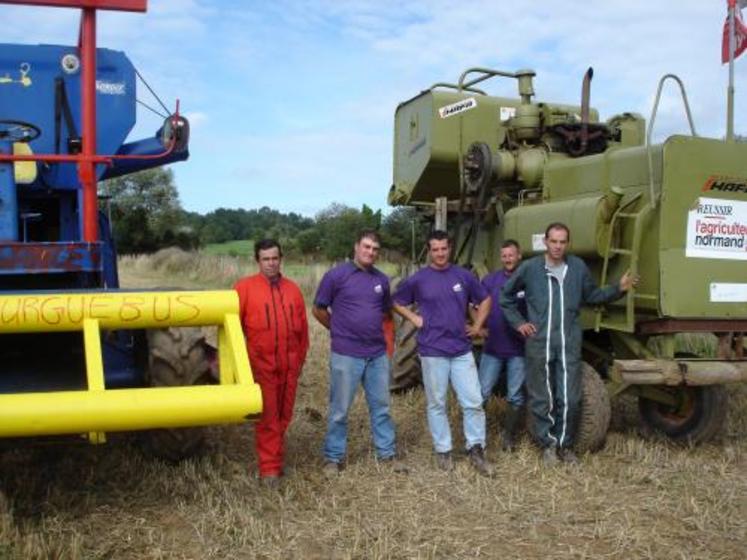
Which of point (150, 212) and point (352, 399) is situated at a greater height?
point (150, 212)

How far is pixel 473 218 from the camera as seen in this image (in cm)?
705

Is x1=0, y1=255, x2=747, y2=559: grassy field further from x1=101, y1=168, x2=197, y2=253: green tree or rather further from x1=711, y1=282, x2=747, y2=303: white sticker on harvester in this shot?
x1=101, y1=168, x2=197, y2=253: green tree

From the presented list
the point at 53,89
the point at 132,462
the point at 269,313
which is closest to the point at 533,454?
the point at 269,313

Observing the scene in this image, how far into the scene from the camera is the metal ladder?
5.27 m

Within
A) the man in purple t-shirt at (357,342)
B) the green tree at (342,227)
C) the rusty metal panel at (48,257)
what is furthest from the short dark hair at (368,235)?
the green tree at (342,227)

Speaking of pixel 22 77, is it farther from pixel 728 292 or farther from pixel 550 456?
pixel 728 292

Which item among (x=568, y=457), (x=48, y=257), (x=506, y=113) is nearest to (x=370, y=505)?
(x=568, y=457)

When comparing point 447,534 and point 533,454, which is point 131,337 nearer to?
point 447,534

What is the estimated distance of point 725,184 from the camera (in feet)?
17.6

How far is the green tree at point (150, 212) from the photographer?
117ft

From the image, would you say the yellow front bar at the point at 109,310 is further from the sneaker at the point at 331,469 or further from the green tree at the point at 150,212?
the green tree at the point at 150,212

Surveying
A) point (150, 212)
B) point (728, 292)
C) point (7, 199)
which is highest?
point (150, 212)

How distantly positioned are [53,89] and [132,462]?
2275 millimetres

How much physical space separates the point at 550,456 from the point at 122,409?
2.80 meters
